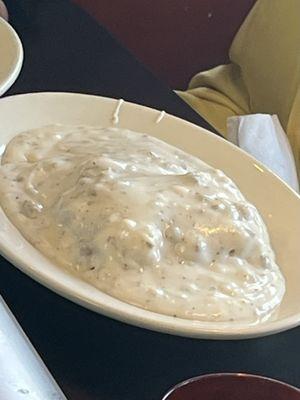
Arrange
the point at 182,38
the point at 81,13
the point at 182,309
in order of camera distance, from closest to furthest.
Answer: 1. the point at 182,309
2. the point at 81,13
3. the point at 182,38

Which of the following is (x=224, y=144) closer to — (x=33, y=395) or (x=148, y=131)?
(x=148, y=131)

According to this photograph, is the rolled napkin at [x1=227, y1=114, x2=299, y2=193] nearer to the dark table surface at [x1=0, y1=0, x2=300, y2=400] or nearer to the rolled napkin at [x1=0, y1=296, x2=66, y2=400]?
the dark table surface at [x1=0, y1=0, x2=300, y2=400]

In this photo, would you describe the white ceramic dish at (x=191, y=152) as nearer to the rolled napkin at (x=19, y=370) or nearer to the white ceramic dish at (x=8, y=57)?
the white ceramic dish at (x=8, y=57)

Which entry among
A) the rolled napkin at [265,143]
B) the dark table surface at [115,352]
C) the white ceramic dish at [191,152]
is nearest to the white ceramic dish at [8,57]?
the white ceramic dish at [191,152]

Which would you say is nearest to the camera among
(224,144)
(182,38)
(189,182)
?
(189,182)

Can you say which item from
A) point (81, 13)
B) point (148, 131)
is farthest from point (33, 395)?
point (81, 13)

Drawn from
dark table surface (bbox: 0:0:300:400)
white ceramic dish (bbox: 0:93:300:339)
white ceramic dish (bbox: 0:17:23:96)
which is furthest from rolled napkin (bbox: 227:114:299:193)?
dark table surface (bbox: 0:0:300:400)

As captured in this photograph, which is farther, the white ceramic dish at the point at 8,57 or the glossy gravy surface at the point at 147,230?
the white ceramic dish at the point at 8,57
